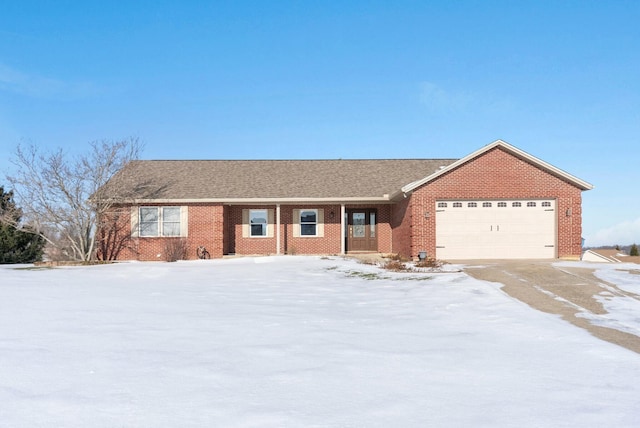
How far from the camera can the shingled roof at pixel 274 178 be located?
2309 cm

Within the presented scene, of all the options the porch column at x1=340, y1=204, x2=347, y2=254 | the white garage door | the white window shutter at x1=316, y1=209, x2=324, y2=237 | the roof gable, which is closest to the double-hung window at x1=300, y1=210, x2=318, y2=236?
the white window shutter at x1=316, y1=209, x2=324, y2=237

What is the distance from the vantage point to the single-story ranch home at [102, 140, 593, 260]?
62.4 ft

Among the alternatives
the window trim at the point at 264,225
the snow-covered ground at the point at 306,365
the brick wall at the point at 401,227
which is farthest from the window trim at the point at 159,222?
the snow-covered ground at the point at 306,365

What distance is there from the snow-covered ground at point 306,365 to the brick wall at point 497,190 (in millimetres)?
9333

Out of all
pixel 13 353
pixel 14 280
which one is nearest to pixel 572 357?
pixel 13 353

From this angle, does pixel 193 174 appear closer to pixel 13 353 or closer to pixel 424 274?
pixel 424 274

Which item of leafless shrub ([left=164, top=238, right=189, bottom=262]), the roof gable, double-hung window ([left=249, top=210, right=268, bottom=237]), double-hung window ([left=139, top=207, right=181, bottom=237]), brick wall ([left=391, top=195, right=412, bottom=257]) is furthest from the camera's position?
double-hung window ([left=249, top=210, right=268, bottom=237])

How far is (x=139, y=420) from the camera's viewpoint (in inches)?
141

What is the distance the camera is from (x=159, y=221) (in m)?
23.1

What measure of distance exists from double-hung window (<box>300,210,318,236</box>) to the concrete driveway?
35.3 feet

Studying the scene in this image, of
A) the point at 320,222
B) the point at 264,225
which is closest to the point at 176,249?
the point at 264,225

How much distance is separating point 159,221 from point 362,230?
1037cm

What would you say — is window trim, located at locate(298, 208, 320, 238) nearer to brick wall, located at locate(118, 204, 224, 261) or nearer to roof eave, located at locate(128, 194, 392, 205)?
roof eave, located at locate(128, 194, 392, 205)

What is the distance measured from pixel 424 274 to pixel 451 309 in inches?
207
